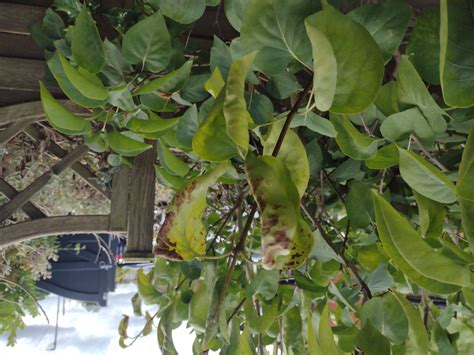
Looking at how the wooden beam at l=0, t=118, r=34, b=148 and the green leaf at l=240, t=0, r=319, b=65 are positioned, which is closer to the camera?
the green leaf at l=240, t=0, r=319, b=65

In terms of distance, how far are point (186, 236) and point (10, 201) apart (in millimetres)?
700

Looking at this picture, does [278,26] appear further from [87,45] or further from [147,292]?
[147,292]

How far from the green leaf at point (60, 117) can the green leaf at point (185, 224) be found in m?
0.15

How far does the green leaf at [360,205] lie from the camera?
14.5 inches

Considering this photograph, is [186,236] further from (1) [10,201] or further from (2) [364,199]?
(1) [10,201]

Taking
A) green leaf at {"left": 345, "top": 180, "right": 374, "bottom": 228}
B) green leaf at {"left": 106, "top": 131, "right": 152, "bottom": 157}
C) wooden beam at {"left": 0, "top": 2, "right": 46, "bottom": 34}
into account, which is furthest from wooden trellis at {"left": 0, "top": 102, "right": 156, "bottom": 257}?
green leaf at {"left": 345, "top": 180, "right": 374, "bottom": 228}

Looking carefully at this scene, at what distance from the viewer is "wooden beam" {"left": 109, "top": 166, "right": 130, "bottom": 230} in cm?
74

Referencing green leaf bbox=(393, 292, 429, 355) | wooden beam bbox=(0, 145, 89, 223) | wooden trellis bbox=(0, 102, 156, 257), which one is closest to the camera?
green leaf bbox=(393, 292, 429, 355)

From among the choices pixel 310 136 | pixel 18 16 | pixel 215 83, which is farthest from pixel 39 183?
pixel 215 83

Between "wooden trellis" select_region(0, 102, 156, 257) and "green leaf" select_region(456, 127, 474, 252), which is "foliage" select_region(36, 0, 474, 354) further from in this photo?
"wooden trellis" select_region(0, 102, 156, 257)

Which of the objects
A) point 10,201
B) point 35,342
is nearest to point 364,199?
point 10,201

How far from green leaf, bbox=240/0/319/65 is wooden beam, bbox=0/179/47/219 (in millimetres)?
753

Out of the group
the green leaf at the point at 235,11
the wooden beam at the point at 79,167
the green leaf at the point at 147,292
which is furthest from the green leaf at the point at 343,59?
the wooden beam at the point at 79,167

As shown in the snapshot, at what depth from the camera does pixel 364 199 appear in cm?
37
